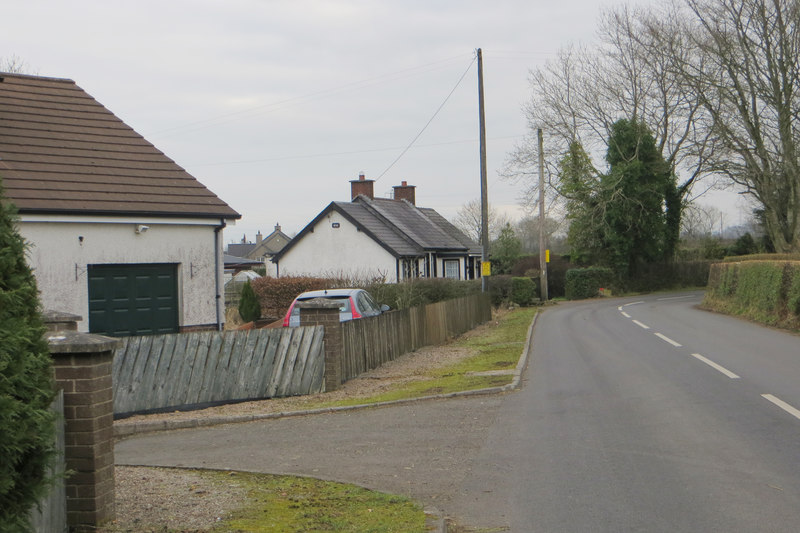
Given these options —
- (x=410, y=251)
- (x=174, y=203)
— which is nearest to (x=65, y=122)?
(x=174, y=203)

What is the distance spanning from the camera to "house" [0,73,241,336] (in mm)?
15758

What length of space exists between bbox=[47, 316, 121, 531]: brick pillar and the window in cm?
4463

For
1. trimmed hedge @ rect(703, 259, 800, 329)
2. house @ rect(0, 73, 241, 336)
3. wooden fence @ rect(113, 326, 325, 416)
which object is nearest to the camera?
wooden fence @ rect(113, 326, 325, 416)

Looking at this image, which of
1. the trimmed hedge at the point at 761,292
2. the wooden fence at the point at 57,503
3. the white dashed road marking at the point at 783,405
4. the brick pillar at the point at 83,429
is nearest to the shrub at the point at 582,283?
the trimmed hedge at the point at 761,292

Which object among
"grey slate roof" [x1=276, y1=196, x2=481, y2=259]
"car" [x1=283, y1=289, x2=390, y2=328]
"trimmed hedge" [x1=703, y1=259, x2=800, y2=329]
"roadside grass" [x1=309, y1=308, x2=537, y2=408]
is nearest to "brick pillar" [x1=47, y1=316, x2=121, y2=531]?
"roadside grass" [x1=309, y1=308, x2=537, y2=408]

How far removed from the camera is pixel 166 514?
6.02 meters

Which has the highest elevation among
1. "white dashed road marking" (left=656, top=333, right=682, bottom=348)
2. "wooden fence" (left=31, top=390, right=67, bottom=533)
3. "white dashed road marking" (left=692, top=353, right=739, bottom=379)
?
"wooden fence" (left=31, top=390, right=67, bottom=533)

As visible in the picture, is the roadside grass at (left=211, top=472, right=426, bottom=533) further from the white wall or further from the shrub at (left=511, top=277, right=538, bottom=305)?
the shrub at (left=511, top=277, right=538, bottom=305)

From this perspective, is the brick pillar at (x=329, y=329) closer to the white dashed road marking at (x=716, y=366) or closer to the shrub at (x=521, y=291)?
the white dashed road marking at (x=716, y=366)

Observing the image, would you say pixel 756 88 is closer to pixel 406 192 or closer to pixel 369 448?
pixel 406 192

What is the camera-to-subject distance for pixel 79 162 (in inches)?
676

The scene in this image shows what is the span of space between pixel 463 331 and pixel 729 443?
59.5 ft

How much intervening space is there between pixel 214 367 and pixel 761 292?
20623 millimetres

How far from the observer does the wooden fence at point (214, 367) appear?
38.2 feet
